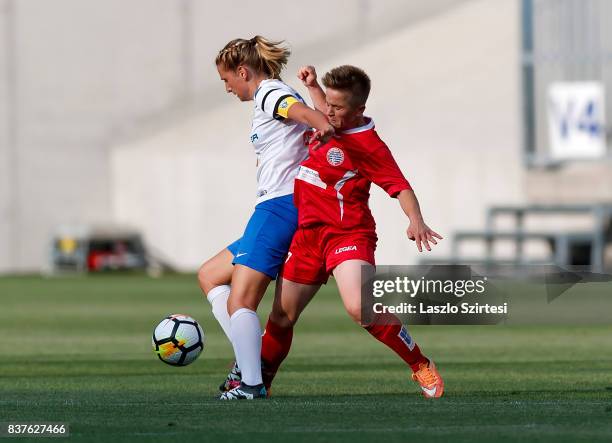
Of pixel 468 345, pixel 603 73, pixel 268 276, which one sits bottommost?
pixel 468 345

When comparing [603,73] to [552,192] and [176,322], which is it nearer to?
[552,192]

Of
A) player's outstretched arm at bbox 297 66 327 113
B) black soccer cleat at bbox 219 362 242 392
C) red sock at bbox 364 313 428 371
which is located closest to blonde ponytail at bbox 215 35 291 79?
player's outstretched arm at bbox 297 66 327 113

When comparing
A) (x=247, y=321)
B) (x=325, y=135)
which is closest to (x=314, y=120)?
(x=325, y=135)

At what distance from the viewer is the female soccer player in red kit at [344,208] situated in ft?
23.0

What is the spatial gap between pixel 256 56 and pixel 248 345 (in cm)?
143

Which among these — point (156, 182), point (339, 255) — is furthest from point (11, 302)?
point (339, 255)

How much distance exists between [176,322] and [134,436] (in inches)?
92.6

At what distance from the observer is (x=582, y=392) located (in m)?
7.53

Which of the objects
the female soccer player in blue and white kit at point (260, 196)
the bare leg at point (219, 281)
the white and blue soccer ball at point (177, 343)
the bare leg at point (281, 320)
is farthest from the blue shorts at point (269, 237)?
the white and blue soccer ball at point (177, 343)

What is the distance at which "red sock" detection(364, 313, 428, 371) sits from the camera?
23.0 ft

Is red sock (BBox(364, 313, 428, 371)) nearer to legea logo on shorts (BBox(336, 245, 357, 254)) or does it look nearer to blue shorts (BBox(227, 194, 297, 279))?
legea logo on shorts (BBox(336, 245, 357, 254))

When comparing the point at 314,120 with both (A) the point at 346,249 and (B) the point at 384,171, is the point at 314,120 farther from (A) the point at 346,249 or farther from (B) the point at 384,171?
(A) the point at 346,249

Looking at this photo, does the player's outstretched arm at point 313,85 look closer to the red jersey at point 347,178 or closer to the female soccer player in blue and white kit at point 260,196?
the female soccer player in blue and white kit at point 260,196

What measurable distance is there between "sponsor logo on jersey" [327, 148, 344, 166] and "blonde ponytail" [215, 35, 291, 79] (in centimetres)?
55
